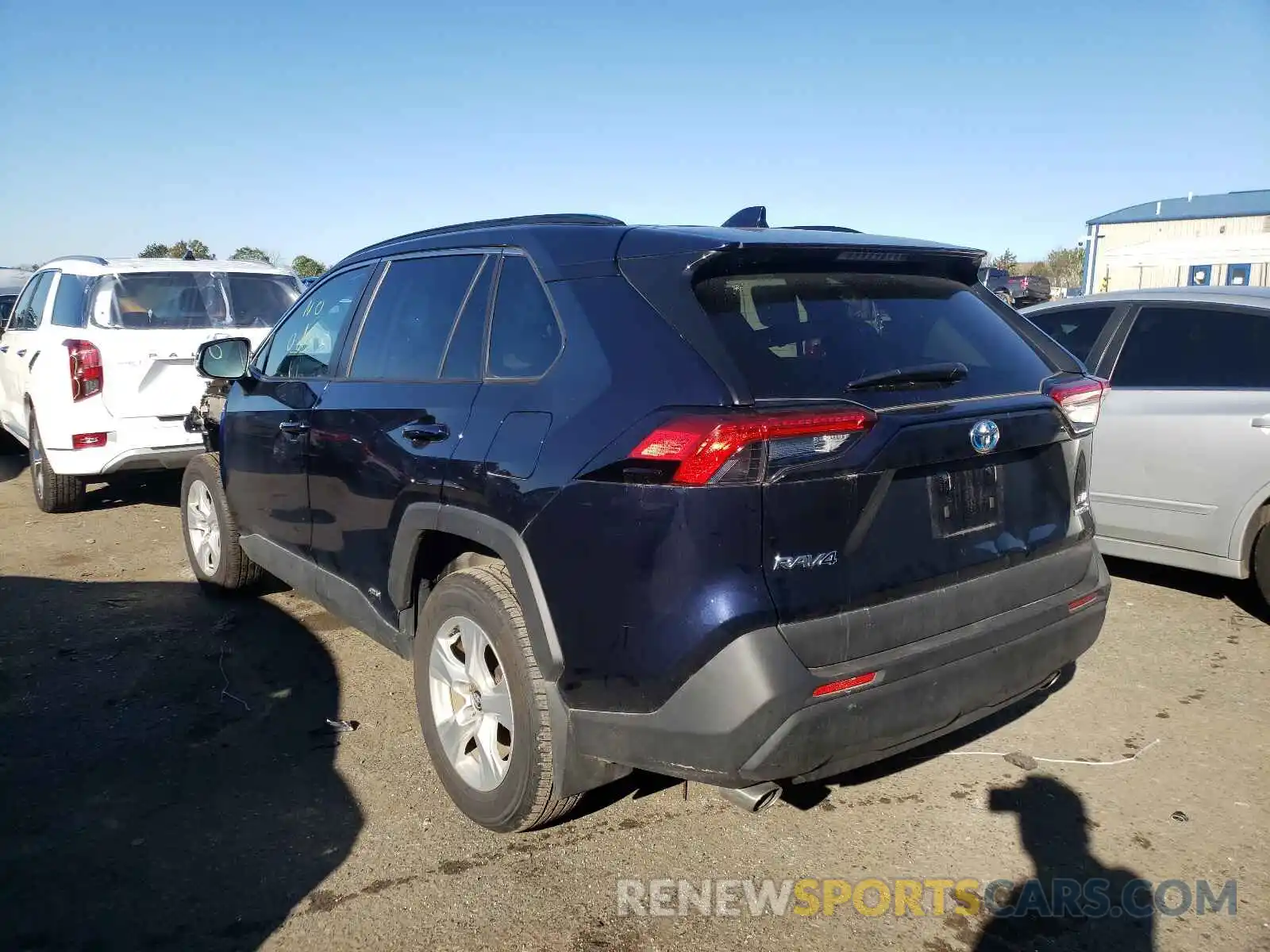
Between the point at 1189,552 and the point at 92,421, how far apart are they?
6.98 metres

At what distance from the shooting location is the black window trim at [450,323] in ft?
11.1

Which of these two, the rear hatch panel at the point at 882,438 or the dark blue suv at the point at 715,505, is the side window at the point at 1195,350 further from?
the rear hatch panel at the point at 882,438

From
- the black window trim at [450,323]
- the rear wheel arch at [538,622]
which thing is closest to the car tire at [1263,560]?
the rear wheel arch at [538,622]

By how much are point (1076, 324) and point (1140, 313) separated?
408mm

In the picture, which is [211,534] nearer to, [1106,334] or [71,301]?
[71,301]

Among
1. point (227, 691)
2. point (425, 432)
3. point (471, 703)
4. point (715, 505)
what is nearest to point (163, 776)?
point (227, 691)

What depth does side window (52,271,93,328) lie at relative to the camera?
7.29 m

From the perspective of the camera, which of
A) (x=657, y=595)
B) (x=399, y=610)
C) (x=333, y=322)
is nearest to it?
(x=657, y=595)

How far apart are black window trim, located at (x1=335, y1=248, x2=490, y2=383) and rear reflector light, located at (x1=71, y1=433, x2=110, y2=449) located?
382 cm

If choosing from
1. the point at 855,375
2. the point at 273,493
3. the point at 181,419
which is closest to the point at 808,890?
the point at 855,375

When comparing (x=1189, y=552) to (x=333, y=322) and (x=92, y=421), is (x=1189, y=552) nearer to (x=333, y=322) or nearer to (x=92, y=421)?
(x=333, y=322)

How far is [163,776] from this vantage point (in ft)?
11.7

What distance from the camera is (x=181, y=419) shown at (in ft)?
23.3

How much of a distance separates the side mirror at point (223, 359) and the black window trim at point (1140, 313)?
185 inches
